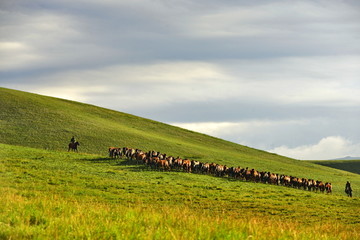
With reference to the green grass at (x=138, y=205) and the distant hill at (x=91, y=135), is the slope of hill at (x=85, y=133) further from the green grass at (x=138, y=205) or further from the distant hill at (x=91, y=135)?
the green grass at (x=138, y=205)

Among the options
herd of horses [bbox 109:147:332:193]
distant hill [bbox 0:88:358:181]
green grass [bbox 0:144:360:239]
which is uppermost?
distant hill [bbox 0:88:358:181]

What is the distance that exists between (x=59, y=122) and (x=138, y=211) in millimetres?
65129

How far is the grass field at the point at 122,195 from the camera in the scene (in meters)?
10.0

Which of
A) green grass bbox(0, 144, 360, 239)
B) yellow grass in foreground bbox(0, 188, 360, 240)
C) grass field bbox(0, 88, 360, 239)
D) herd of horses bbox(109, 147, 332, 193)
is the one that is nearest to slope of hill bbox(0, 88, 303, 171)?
grass field bbox(0, 88, 360, 239)

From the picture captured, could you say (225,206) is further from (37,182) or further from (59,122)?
(59,122)

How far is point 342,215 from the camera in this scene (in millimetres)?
27141

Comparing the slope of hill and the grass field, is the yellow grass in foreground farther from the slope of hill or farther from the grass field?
the slope of hill

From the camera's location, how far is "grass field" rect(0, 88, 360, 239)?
10.0m

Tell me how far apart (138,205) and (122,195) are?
9564mm

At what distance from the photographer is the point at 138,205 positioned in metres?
17.5

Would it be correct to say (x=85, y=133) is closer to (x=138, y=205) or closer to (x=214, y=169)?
(x=214, y=169)

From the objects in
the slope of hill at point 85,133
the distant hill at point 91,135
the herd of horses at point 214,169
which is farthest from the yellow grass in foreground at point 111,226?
the slope of hill at point 85,133

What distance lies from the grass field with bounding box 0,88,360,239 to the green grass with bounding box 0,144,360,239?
0.13 feet

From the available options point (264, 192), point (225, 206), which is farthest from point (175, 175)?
point (225, 206)
